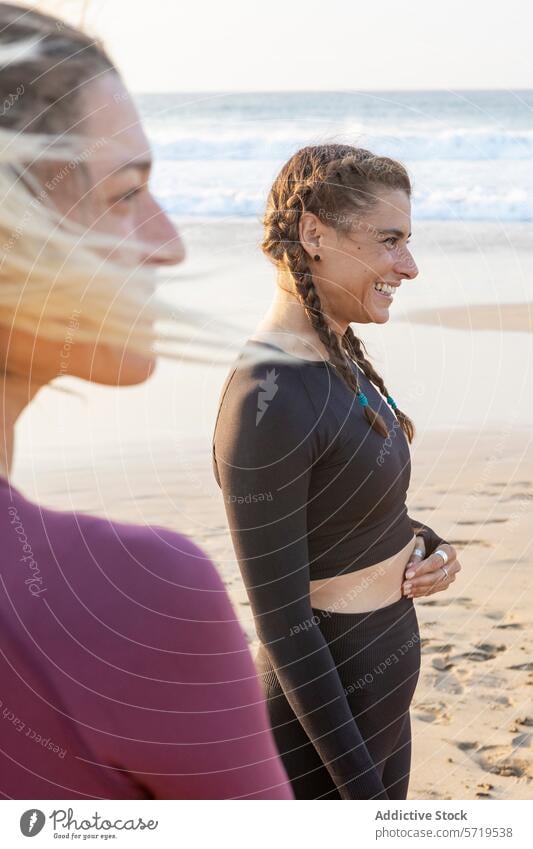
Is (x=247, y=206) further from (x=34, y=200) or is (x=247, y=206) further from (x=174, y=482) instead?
(x=34, y=200)

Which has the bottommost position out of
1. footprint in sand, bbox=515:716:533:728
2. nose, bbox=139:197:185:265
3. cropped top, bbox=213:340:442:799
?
footprint in sand, bbox=515:716:533:728

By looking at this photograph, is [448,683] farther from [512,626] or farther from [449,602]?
[449,602]

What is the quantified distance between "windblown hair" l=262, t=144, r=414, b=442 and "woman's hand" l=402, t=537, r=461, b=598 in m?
0.26

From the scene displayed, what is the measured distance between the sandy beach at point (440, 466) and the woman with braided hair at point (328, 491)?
0.84 meters

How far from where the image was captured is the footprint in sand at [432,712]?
3197 mm

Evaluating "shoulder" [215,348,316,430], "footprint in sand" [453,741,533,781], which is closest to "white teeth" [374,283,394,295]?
"shoulder" [215,348,316,430]

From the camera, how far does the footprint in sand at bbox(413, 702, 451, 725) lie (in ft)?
10.5

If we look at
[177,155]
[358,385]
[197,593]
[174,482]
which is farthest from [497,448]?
[177,155]

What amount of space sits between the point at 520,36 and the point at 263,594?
180 inches

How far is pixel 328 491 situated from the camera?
167cm

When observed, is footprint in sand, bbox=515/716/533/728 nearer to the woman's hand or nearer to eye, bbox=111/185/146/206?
the woman's hand

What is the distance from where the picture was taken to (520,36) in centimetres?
538

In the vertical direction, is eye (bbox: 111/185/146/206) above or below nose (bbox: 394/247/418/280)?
above
